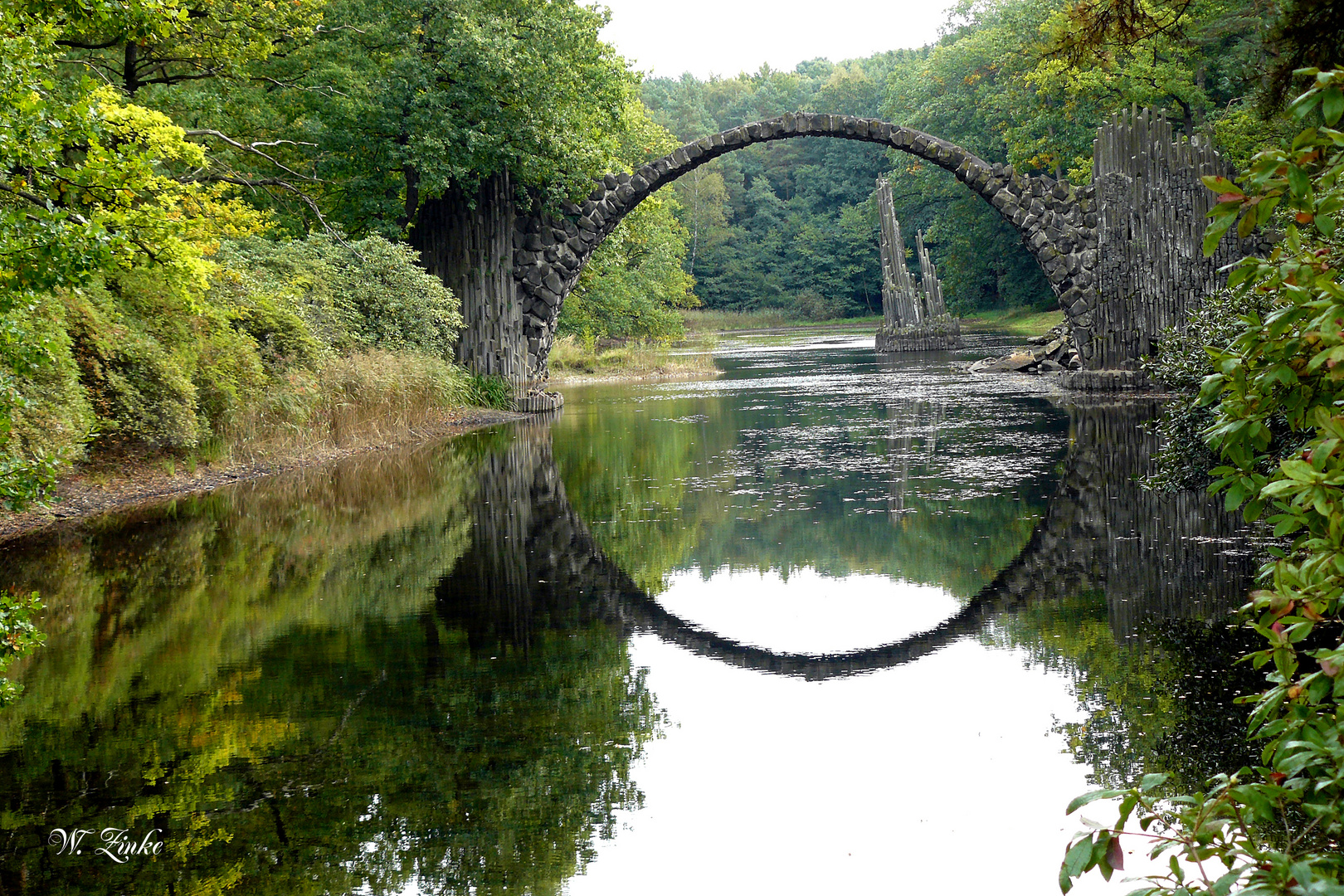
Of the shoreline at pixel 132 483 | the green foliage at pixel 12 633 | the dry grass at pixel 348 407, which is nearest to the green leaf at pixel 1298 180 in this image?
the green foliage at pixel 12 633

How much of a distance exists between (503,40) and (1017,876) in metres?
16.4

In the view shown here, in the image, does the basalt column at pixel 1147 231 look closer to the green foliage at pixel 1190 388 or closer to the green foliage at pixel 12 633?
the green foliage at pixel 1190 388

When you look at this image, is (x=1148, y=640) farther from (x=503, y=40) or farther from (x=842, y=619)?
(x=503, y=40)

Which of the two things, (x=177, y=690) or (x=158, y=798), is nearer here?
Result: (x=158, y=798)

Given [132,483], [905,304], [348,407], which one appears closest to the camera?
[132,483]

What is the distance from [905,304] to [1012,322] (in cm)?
1682

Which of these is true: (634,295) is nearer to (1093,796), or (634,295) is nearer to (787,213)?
(1093,796)

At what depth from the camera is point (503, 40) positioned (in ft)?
57.2

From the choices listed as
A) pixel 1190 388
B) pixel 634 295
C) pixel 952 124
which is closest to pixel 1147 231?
pixel 1190 388

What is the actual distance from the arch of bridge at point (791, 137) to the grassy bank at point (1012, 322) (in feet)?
74.5

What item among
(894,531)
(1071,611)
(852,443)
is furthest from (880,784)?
(852,443)

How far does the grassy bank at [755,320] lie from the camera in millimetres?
70188

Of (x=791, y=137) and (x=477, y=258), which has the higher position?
(x=791, y=137)

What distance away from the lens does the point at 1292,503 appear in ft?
5.66
